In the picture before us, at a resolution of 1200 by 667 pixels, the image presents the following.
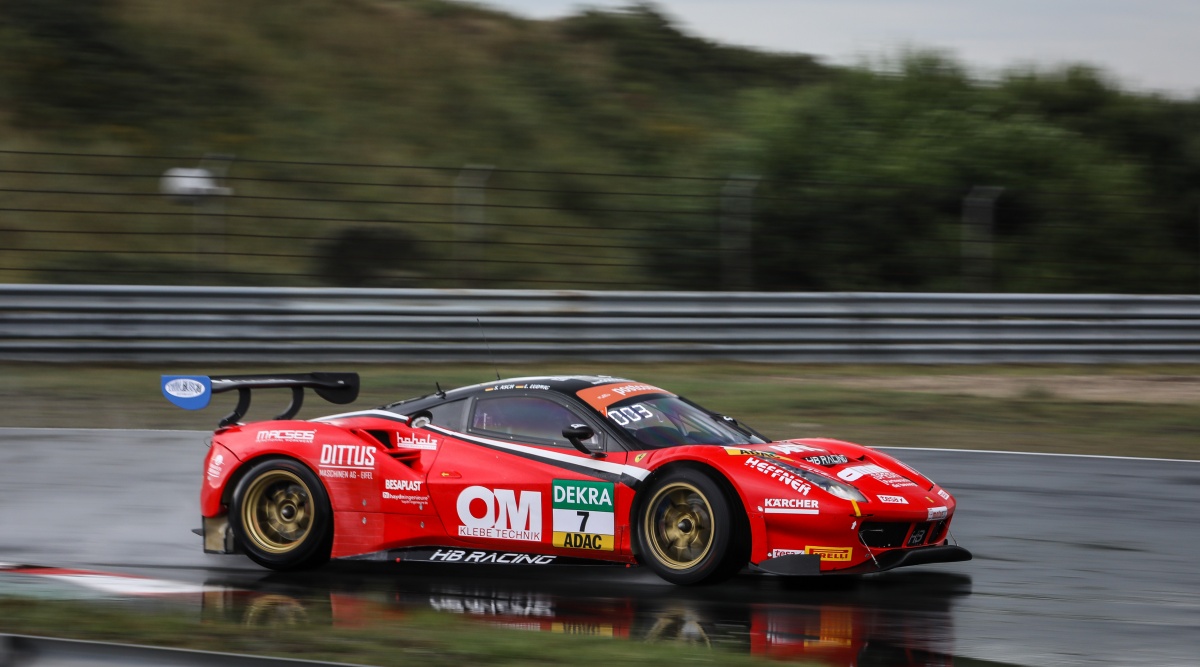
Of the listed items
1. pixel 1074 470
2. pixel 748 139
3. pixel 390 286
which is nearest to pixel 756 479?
pixel 1074 470

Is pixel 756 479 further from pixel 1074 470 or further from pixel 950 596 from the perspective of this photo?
pixel 1074 470

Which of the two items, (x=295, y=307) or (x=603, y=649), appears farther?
(x=295, y=307)

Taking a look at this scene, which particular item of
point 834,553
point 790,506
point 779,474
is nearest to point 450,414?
point 779,474

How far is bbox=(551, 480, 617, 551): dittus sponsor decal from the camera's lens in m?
6.80

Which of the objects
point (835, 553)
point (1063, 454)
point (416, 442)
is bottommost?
point (1063, 454)

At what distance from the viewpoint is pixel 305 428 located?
762 cm

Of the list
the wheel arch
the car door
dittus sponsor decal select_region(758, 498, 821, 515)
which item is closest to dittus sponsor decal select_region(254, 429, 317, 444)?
the car door

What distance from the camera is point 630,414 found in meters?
7.23

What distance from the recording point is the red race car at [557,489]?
21.4 feet

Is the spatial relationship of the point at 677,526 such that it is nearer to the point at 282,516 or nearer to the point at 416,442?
the point at 416,442

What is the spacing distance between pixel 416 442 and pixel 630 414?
1182mm

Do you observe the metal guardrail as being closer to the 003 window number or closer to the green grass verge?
the green grass verge

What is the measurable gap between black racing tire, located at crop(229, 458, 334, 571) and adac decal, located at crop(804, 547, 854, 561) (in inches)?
105

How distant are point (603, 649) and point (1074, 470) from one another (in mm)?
6207
